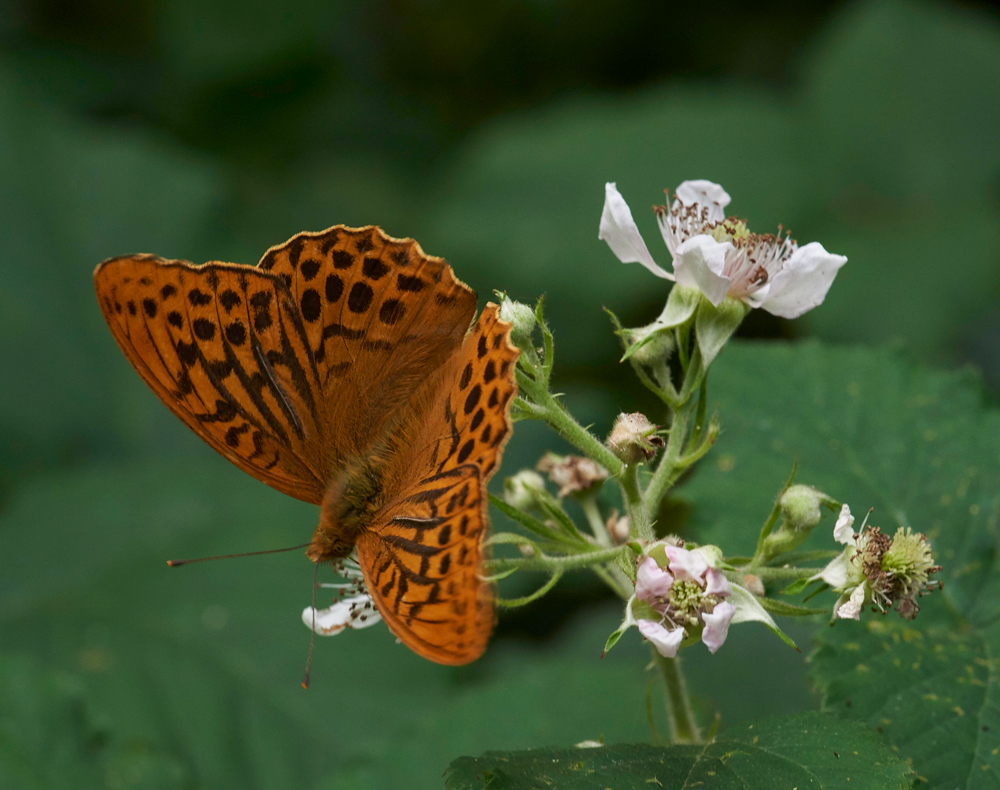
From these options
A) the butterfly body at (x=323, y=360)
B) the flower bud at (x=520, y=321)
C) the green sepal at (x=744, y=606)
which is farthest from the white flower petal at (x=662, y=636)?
the flower bud at (x=520, y=321)

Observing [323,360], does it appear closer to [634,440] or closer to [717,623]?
[634,440]

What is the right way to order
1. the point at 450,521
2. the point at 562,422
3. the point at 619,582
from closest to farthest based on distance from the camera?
the point at 450,521, the point at 562,422, the point at 619,582

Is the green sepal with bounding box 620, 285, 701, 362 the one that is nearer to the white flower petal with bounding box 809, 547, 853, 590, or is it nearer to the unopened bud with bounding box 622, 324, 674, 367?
the unopened bud with bounding box 622, 324, 674, 367

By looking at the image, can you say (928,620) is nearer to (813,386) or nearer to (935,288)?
(813,386)

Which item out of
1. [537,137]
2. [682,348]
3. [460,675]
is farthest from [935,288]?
[682,348]

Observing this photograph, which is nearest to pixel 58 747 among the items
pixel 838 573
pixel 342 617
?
pixel 342 617

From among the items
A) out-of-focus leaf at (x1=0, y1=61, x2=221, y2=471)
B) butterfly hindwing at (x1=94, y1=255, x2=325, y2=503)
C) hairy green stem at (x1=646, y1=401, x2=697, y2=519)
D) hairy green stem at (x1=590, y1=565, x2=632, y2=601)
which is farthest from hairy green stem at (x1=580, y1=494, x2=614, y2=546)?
out-of-focus leaf at (x1=0, y1=61, x2=221, y2=471)

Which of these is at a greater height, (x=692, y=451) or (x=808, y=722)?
(x=692, y=451)
